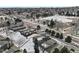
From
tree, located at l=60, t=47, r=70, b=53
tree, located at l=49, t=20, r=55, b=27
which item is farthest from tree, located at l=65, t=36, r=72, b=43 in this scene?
tree, located at l=49, t=20, r=55, b=27

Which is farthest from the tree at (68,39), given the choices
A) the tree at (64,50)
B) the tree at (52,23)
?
the tree at (52,23)

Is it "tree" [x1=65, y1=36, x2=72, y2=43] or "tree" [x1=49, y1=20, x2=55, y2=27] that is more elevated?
"tree" [x1=49, y1=20, x2=55, y2=27]

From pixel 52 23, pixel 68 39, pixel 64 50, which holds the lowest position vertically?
pixel 64 50

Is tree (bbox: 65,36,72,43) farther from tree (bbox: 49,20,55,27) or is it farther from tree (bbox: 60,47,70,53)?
tree (bbox: 49,20,55,27)

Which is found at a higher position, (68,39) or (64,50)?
(68,39)

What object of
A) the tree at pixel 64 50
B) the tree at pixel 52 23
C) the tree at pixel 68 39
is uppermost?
the tree at pixel 52 23

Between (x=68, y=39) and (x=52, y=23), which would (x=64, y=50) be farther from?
(x=52, y=23)

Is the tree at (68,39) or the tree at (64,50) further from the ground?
the tree at (68,39)

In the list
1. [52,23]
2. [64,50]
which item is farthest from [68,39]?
[52,23]

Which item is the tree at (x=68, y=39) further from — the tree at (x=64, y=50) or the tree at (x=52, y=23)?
the tree at (x=52, y=23)

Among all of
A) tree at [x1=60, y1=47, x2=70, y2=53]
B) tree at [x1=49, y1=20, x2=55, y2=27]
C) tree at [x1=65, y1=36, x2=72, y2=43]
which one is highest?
tree at [x1=49, y1=20, x2=55, y2=27]
